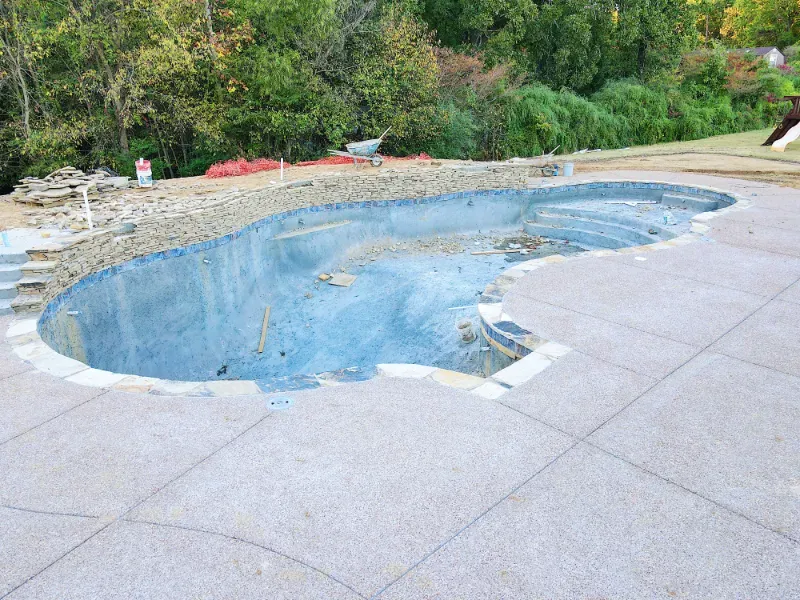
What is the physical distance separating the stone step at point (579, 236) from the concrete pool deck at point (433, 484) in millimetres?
6160

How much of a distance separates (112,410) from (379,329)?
17.4ft

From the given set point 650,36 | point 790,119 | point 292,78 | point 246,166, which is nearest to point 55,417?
point 246,166

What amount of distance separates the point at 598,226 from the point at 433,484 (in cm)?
939

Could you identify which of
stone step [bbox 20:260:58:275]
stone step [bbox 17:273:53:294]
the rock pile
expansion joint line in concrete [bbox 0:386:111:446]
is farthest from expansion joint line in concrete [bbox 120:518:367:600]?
the rock pile

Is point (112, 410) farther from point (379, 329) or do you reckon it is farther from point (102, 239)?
point (379, 329)

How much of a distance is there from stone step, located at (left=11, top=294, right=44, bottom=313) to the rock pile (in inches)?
165

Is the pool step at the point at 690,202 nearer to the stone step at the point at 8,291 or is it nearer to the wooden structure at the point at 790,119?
the wooden structure at the point at 790,119

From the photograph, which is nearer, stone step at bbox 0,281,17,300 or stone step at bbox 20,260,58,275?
stone step at bbox 0,281,17,300

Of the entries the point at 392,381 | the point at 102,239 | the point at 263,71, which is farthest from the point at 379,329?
the point at 263,71

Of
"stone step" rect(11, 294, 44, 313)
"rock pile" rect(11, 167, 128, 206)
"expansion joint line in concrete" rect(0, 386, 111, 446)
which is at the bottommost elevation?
"expansion joint line in concrete" rect(0, 386, 111, 446)

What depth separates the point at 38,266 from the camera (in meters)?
6.59

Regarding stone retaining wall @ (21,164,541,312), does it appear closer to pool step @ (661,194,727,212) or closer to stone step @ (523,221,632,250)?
stone step @ (523,221,632,250)

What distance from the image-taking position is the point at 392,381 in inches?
175

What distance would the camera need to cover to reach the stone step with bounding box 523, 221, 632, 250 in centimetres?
1115
